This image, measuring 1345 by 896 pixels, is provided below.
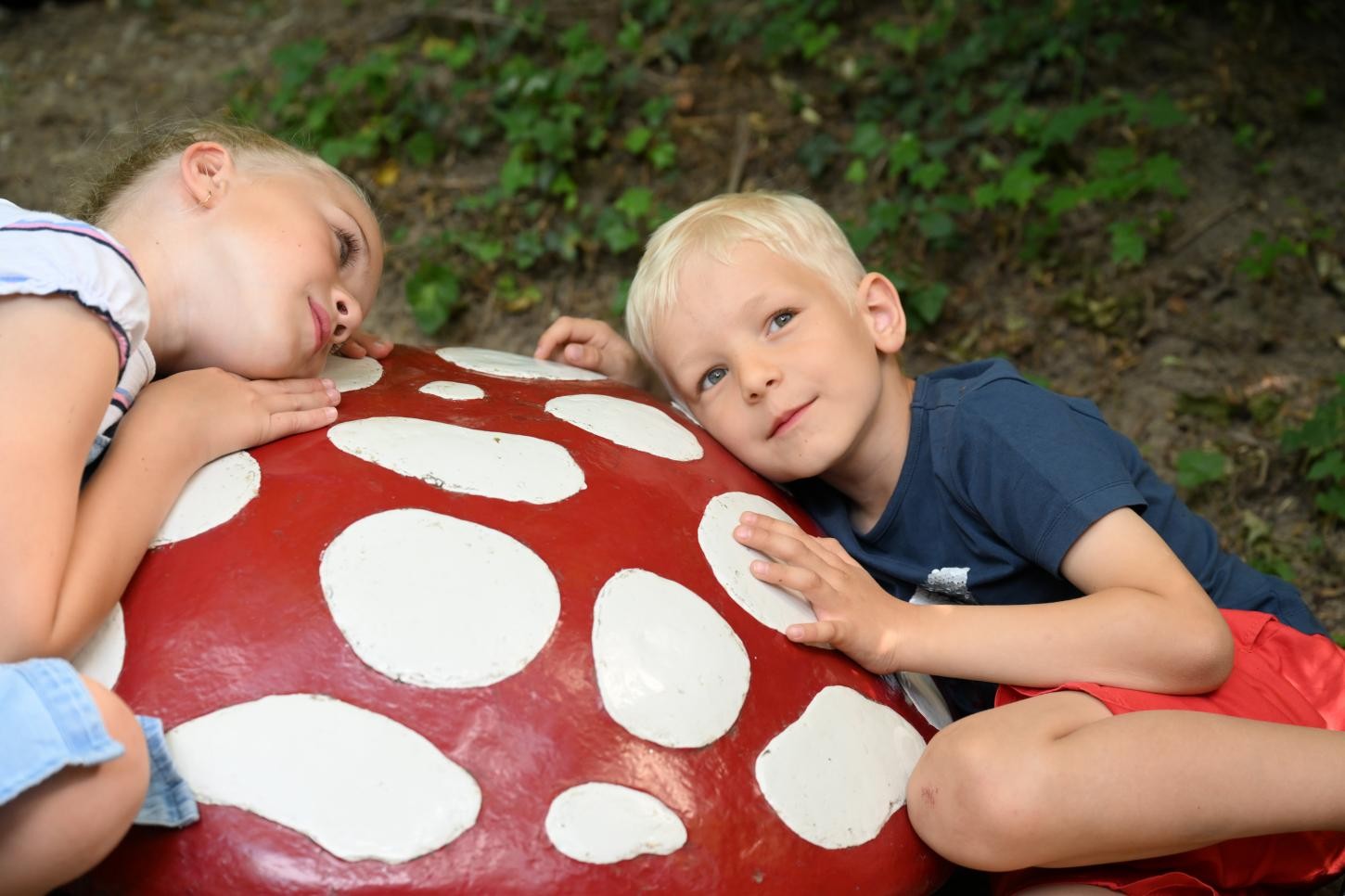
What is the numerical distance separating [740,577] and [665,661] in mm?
235

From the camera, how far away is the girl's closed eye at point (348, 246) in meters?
2.06

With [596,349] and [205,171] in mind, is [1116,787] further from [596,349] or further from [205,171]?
[205,171]

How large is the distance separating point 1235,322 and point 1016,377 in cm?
177

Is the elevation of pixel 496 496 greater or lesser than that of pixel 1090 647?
greater

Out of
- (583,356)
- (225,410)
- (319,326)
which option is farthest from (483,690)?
(583,356)

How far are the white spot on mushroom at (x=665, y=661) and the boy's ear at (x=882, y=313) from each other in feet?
2.54

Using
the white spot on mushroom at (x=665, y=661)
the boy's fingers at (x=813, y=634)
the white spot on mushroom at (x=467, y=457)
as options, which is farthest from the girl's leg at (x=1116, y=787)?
the white spot on mushroom at (x=467, y=457)

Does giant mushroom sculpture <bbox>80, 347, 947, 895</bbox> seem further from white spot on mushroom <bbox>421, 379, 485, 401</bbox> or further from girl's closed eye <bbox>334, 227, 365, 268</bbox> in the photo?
girl's closed eye <bbox>334, 227, 365, 268</bbox>

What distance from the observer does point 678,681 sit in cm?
162

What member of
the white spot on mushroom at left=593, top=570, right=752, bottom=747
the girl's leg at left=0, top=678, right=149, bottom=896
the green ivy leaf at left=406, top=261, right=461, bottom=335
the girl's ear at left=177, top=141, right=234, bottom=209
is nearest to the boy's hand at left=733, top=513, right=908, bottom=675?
the white spot on mushroom at left=593, top=570, right=752, bottom=747

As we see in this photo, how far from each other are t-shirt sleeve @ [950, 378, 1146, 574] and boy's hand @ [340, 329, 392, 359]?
1041mm

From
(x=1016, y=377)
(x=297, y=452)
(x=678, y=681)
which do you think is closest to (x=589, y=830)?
(x=678, y=681)

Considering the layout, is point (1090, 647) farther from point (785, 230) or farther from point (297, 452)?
point (297, 452)

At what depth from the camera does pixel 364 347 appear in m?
2.26
